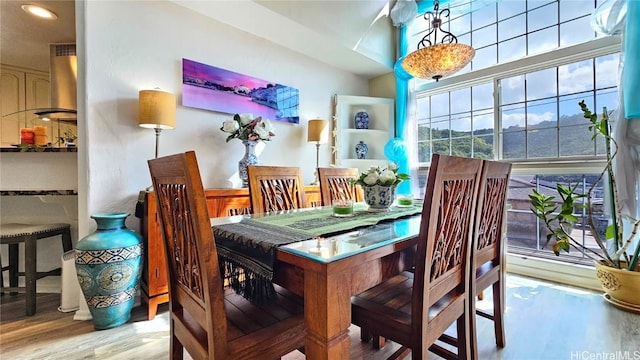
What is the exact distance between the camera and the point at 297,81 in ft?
10.7

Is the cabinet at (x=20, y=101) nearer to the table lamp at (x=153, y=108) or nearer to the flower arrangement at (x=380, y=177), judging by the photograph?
the table lamp at (x=153, y=108)

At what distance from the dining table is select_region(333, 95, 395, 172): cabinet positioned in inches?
94.4

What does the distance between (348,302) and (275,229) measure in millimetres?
446

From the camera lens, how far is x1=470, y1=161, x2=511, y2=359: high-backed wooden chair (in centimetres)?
140

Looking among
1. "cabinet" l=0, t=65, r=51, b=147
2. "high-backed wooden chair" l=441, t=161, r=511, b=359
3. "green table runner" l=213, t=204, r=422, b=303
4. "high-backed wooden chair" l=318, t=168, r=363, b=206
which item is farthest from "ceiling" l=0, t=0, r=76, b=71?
"high-backed wooden chair" l=441, t=161, r=511, b=359

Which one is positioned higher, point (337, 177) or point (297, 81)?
point (297, 81)

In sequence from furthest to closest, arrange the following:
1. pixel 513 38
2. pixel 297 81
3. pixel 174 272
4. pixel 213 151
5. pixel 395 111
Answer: pixel 395 111 → pixel 297 81 → pixel 513 38 → pixel 213 151 → pixel 174 272

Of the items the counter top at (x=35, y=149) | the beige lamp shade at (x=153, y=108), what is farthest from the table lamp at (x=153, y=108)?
the counter top at (x=35, y=149)

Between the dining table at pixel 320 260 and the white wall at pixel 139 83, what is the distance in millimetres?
1373

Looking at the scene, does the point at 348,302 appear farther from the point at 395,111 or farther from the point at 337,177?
the point at 395,111

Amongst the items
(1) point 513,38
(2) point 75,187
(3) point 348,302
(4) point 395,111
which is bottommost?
(3) point 348,302

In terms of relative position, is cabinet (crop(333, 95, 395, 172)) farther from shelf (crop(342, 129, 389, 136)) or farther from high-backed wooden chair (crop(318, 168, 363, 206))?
high-backed wooden chair (crop(318, 168, 363, 206))

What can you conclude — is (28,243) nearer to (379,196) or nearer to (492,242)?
(379,196)

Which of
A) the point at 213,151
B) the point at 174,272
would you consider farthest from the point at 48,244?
the point at 174,272
